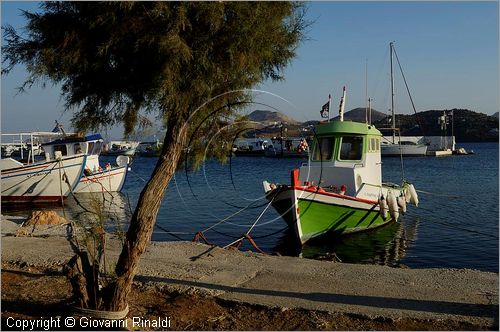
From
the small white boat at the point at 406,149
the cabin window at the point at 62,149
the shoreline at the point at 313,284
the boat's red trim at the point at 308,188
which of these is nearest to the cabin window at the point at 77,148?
the cabin window at the point at 62,149

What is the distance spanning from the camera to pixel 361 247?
18094 millimetres

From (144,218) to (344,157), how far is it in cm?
1375

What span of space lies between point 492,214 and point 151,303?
77.1ft

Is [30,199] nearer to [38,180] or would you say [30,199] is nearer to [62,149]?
[38,180]

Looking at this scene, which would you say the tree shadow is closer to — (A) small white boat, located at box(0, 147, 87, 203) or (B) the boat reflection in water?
(B) the boat reflection in water

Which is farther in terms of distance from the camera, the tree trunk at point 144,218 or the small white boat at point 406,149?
the small white boat at point 406,149

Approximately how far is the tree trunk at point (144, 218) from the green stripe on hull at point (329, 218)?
34.4 feet

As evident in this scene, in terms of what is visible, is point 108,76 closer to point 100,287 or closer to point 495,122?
point 100,287

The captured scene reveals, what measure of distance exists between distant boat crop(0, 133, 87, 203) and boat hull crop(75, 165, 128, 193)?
1.79 meters

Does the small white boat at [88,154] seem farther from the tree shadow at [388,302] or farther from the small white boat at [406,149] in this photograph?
the small white boat at [406,149]

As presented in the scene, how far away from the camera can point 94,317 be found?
6.25 meters

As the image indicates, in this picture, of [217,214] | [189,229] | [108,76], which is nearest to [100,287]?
[108,76]

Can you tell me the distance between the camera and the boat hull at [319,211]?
1717 centimetres

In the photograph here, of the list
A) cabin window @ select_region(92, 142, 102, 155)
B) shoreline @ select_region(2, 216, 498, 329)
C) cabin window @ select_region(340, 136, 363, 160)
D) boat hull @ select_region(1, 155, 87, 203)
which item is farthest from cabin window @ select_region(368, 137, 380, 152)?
cabin window @ select_region(92, 142, 102, 155)
